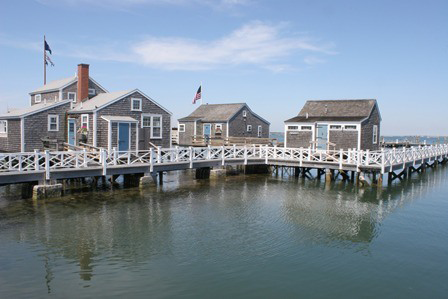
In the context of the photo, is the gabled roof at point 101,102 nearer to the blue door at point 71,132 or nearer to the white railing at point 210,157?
the blue door at point 71,132

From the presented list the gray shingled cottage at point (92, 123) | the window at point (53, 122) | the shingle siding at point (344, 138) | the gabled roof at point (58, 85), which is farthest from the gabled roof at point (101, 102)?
the shingle siding at point (344, 138)

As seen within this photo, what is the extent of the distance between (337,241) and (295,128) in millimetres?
20938

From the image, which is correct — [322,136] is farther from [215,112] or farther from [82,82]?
[82,82]

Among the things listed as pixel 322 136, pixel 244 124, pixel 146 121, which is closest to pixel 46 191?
pixel 146 121

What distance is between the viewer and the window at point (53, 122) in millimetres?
26469

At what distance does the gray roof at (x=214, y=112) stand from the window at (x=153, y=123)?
13612 mm

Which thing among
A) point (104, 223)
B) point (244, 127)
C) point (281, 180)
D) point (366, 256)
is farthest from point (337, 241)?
point (244, 127)

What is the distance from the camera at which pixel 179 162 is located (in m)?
26.7

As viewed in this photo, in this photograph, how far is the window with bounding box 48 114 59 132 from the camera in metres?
26.5

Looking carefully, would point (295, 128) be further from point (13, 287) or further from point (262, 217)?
point (13, 287)

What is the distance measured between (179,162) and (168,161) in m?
0.73

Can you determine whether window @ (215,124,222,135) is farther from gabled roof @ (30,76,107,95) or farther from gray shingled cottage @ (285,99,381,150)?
gabled roof @ (30,76,107,95)

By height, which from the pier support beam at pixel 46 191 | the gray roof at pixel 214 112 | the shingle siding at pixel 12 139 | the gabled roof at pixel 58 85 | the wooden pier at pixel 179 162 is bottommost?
the pier support beam at pixel 46 191

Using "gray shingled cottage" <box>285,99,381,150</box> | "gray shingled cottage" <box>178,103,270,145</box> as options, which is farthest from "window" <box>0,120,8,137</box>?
"gray shingled cottage" <box>285,99,381,150</box>
